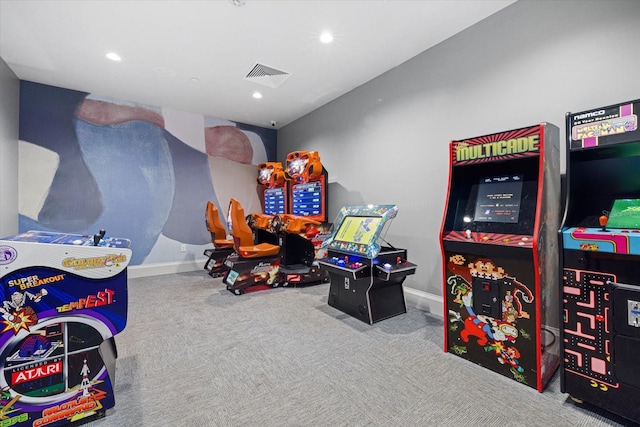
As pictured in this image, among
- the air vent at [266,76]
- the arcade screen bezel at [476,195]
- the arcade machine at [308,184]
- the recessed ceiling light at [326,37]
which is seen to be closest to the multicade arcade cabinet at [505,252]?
the arcade screen bezel at [476,195]

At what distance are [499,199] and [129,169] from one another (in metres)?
5.25

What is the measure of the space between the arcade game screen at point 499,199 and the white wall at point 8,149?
5128mm

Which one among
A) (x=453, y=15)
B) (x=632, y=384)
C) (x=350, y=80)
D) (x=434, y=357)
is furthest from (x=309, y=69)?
(x=632, y=384)

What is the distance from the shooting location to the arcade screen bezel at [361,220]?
108 inches

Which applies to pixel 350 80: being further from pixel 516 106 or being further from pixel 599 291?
pixel 599 291

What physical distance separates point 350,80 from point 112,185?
161 inches

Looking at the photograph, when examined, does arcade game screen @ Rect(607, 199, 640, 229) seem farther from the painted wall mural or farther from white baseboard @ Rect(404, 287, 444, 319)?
the painted wall mural

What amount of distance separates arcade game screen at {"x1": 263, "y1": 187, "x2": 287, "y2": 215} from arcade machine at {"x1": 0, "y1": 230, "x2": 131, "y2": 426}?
11.7ft

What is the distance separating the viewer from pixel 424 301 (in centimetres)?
317

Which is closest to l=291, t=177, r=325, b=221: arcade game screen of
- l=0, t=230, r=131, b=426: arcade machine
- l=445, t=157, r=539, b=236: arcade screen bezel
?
l=445, t=157, r=539, b=236: arcade screen bezel

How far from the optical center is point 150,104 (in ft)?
15.9

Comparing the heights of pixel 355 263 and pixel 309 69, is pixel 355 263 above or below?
below

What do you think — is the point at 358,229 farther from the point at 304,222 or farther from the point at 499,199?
the point at 499,199

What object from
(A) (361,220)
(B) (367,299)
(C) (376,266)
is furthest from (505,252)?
(A) (361,220)
